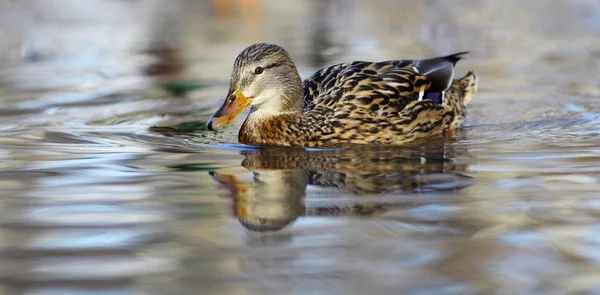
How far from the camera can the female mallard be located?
6.89 m

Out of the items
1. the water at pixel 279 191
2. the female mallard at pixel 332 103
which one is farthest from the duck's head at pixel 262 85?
the water at pixel 279 191

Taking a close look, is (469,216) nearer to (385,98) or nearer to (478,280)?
(478,280)

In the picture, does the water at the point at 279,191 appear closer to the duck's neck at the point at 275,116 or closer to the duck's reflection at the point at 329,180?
the duck's reflection at the point at 329,180

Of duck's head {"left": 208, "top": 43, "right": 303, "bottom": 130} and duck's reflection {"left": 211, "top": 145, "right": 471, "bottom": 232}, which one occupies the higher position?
duck's head {"left": 208, "top": 43, "right": 303, "bottom": 130}

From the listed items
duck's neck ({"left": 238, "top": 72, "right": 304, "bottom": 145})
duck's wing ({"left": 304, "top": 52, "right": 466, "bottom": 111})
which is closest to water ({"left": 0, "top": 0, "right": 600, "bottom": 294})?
duck's neck ({"left": 238, "top": 72, "right": 304, "bottom": 145})

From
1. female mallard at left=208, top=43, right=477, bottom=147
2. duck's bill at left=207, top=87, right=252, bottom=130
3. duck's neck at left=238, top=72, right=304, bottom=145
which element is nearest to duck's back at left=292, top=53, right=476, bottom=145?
female mallard at left=208, top=43, right=477, bottom=147

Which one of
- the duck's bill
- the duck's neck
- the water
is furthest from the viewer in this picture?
the duck's neck

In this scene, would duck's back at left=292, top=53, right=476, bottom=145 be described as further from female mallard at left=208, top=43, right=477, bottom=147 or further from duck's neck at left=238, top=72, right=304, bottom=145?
duck's neck at left=238, top=72, right=304, bottom=145

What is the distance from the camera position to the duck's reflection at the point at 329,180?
A: 470cm

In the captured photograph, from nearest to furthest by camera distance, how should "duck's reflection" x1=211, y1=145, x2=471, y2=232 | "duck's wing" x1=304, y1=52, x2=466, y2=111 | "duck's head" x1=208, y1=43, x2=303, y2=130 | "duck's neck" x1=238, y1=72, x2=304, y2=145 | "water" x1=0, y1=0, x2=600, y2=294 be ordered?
"water" x1=0, y1=0, x2=600, y2=294 → "duck's reflection" x1=211, y1=145, x2=471, y2=232 → "duck's head" x1=208, y1=43, x2=303, y2=130 → "duck's neck" x1=238, y1=72, x2=304, y2=145 → "duck's wing" x1=304, y1=52, x2=466, y2=111

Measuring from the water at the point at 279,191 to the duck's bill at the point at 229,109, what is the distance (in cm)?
18

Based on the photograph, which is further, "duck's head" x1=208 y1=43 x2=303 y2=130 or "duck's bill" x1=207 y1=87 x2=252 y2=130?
"duck's head" x1=208 y1=43 x2=303 y2=130

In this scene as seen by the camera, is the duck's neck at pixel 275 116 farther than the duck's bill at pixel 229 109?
Yes

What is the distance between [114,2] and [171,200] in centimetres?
1355
